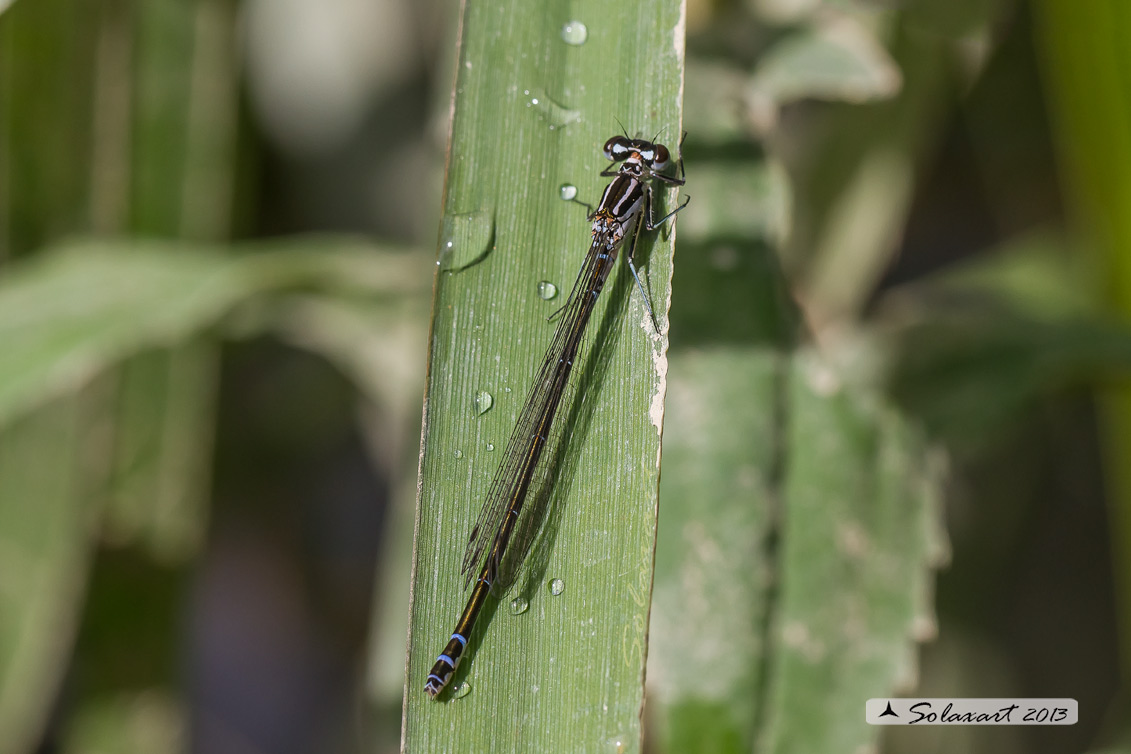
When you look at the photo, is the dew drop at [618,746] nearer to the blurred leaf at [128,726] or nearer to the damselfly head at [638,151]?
the damselfly head at [638,151]

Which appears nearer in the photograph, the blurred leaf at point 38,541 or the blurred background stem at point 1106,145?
the blurred background stem at point 1106,145

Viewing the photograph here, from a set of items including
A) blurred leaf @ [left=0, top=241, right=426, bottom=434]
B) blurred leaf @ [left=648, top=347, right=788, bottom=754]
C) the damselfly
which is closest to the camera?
the damselfly

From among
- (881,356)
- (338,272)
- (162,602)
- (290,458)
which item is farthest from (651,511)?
(290,458)

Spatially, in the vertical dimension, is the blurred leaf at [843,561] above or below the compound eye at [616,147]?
below

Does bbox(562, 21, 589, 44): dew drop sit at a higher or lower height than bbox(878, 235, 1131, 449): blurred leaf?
higher

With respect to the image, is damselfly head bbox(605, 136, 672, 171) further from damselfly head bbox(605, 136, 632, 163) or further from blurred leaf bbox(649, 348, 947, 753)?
blurred leaf bbox(649, 348, 947, 753)

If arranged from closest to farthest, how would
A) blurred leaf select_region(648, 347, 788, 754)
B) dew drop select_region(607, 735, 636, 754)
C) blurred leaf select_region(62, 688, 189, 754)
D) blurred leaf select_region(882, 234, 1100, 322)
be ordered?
dew drop select_region(607, 735, 636, 754) → blurred leaf select_region(648, 347, 788, 754) → blurred leaf select_region(882, 234, 1100, 322) → blurred leaf select_region(62, 688, 189, 754)

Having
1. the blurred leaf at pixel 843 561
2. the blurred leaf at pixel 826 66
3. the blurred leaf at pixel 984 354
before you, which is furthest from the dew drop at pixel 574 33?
the blurred leaf at pixel 984 354

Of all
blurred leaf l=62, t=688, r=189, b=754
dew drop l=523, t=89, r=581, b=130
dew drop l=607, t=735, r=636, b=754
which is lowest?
blurred leaf l=62, t=688, r=189, b=754

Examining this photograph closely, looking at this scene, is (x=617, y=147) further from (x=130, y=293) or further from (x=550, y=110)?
(x=130, y=293)

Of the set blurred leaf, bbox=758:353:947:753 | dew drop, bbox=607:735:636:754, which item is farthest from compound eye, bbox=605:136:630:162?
dew drop, bbox=607:735:636:754
